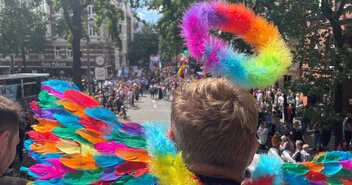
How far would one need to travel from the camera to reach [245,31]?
1844 mm

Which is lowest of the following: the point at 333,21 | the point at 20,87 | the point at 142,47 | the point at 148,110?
the point at 148,110

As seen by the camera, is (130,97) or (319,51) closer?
(319,51)

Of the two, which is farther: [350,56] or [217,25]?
[350,56]

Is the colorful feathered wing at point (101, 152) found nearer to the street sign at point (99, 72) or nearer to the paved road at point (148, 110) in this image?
the street sign at point (99, 72)

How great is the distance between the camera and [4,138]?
2.03 m

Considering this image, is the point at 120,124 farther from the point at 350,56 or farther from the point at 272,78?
the point at 350,56

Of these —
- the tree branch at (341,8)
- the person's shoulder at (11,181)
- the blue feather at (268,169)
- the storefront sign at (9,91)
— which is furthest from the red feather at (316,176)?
the storefront sign at (9,91)

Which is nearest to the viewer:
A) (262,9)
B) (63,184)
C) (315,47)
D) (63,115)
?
(63,184)

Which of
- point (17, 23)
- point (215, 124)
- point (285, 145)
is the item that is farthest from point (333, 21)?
point (17, 23)

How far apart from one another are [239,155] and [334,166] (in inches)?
33.7

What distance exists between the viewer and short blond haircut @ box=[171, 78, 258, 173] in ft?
4.41

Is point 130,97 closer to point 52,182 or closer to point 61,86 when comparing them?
point 61,86

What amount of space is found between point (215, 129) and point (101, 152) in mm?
766

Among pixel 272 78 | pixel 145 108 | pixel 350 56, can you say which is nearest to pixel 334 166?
pixel 272 78
